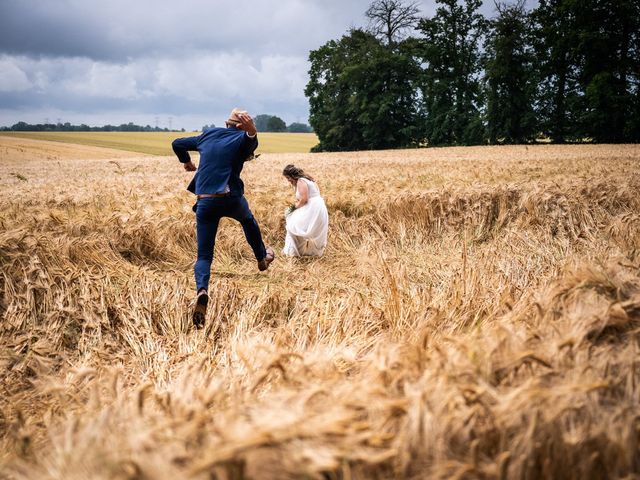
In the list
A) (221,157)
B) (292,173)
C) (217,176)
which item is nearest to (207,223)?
(217,176)

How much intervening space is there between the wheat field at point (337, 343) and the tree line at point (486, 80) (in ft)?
126

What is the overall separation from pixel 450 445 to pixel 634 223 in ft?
14.7

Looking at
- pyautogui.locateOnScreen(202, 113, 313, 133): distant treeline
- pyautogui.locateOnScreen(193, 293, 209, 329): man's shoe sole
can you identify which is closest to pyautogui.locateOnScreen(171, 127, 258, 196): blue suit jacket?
pyautogui.locateOnScreen(193, 293, 209, 329): man's shoe sole

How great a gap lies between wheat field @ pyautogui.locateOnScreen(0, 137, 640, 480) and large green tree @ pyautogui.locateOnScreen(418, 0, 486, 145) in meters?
41.4

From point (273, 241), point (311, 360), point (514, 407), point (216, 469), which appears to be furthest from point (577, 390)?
point (273, 241)

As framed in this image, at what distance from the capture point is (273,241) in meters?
6.74

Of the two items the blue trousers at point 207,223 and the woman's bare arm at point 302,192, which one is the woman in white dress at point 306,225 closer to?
the woman's bare arm at point 302,192

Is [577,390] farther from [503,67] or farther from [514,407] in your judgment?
[503,67]

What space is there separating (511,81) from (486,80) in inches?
97.2

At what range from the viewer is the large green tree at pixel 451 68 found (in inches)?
1791

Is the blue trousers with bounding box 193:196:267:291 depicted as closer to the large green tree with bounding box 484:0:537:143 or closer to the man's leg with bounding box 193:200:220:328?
the man's leg with bounding box 193:200:220:328

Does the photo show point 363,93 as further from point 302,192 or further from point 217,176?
point 217,176

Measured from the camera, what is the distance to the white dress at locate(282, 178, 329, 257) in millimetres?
6105

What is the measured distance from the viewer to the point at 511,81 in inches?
1618
